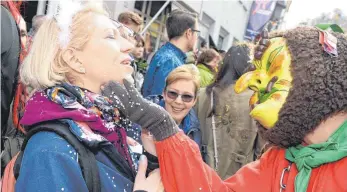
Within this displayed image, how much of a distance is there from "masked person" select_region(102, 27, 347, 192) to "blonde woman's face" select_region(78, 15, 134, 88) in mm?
70

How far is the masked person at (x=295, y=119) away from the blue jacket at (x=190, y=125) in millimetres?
1249

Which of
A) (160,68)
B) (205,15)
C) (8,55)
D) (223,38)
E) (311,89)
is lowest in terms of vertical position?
(223,38)

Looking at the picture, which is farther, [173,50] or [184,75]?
[173,50]

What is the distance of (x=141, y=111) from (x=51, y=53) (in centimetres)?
41

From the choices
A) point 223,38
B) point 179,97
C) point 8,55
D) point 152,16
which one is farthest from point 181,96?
point 223,38

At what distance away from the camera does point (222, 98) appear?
9.47 feet

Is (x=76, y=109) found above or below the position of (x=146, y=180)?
above

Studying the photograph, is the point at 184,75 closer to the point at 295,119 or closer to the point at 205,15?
the point at 295,119

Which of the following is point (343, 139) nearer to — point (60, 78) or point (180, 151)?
point (180, 151)

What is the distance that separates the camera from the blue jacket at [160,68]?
3.25 metres

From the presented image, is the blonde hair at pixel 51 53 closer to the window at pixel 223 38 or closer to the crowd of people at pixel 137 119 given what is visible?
the crowd of people at pixel 137 119

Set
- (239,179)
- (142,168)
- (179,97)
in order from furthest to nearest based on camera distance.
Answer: (179,97), (239,179), (142,168)

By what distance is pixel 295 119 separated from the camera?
4.42ft

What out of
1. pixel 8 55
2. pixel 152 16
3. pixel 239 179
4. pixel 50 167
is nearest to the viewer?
pixel 50 167
